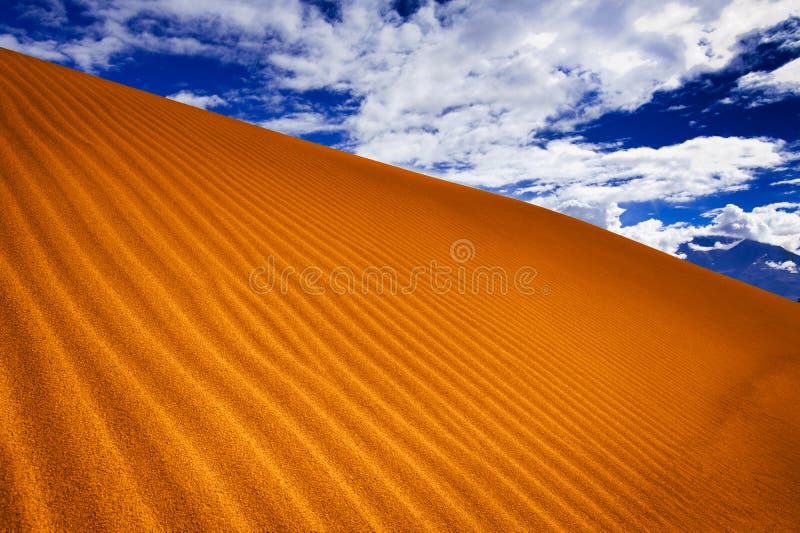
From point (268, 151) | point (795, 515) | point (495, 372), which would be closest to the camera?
point (795, 515)

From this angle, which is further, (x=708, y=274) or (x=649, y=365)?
(x=708, y=274)

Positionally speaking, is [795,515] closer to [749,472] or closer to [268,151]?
[749,472]

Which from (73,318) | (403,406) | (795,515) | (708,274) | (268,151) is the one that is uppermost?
(268,151)

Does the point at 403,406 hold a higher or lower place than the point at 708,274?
lower

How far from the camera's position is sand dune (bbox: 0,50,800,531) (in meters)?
1.58

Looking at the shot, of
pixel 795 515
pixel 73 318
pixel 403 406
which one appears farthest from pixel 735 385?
pixel 73 318

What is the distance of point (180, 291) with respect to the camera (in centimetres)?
265

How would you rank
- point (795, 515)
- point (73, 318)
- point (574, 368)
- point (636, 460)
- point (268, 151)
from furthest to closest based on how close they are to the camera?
point (268, 151) < point (574, 368) < point (636, 460) < point (795, 515) < point (73, 318)

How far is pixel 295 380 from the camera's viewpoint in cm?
230

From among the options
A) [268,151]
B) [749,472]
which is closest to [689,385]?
[749,472]

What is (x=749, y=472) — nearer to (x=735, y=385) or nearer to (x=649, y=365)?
(x=649, y=365)

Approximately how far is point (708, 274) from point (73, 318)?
43.4 ft

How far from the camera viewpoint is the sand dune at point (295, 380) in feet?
5.17

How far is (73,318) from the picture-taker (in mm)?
2061
